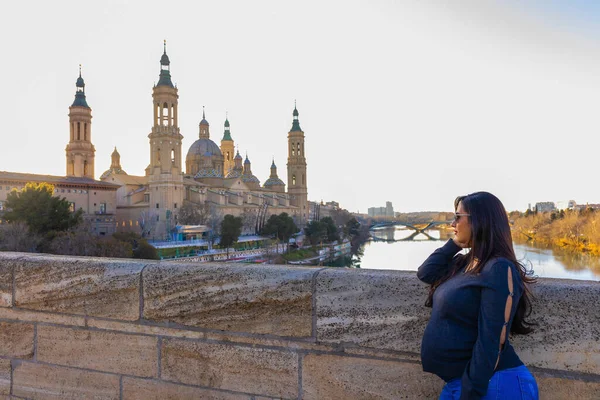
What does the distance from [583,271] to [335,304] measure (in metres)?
38.7

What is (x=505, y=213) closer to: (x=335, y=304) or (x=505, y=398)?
(x=505, y=398)

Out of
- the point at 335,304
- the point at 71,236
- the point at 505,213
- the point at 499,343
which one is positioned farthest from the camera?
the point at 71,236

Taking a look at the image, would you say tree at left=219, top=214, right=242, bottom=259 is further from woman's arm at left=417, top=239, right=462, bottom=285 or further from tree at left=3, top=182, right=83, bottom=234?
woman's arm at left=417, top=239, right=462, bottom=285

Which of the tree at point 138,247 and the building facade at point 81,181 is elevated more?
the building facade at point 81,181

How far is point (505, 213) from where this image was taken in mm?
1912

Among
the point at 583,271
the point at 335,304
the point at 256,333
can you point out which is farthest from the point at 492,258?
the point at 583,271

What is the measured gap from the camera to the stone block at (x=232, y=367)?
2529 mm

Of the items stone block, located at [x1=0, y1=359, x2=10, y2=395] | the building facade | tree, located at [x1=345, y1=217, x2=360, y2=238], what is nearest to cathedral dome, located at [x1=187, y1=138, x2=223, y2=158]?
the building facade

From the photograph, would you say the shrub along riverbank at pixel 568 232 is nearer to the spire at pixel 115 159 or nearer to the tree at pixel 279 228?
the tree at pixel 279 228

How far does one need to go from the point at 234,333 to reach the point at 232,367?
19 cm

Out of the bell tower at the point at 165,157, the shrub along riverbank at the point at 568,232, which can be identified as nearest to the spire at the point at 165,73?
the bell tower at the point at 165,157

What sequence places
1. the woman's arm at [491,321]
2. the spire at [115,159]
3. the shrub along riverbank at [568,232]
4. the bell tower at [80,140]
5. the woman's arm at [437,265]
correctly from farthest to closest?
1. the spire at [115,159]
2. the bell tower at [80,140]
3. the shrub along riverbank at [568,232]
4. the woman's arm at [437,265]
5. the woman's arm at [491,321]

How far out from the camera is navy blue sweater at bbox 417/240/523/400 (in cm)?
170

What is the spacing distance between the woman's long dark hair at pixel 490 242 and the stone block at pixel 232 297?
0.80 m
